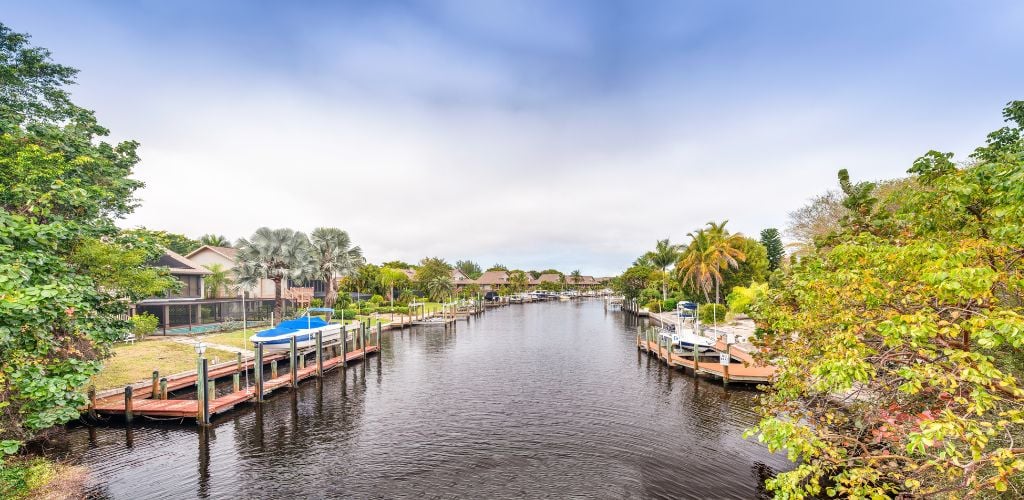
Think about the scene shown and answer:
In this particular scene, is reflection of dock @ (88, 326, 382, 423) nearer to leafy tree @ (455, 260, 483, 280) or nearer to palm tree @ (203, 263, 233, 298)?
palm tree @ (203, 263, 233, 298)

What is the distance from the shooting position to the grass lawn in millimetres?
22625

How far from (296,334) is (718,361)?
2968cm

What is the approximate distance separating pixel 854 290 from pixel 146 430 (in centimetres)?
2496

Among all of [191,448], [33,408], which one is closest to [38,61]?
[191,448]

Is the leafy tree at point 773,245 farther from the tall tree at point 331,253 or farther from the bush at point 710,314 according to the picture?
the tall tree at point 331,253

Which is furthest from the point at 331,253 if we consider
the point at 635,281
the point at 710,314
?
the point at 635,281

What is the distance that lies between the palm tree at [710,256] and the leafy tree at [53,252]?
5249cm

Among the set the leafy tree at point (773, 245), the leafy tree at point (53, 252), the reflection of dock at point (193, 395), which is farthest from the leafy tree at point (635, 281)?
the leafy tree at point (53, 252)

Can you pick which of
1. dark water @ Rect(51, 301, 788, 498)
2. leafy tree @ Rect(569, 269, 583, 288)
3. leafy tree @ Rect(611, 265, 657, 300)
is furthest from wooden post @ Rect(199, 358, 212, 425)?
leafy tree @ Rect(569, 269, 583, 288)

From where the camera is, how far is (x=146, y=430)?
18.4m

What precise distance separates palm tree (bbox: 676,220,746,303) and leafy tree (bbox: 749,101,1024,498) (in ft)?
152

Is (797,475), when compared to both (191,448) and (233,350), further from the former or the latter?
(233,350)

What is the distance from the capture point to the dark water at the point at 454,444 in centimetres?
1437

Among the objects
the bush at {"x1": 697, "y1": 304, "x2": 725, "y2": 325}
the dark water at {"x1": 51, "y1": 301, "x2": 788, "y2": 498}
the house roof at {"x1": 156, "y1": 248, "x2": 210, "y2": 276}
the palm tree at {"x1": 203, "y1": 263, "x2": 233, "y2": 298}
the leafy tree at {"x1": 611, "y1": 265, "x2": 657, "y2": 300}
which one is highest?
the house roof at {"x1": 156, "y1": 248, "x2": 210, "y2": 276}
